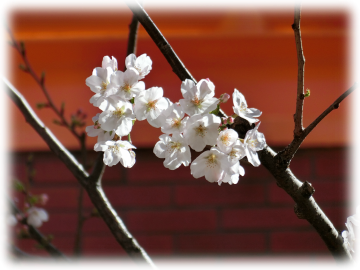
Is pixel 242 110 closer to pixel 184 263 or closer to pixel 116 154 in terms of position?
pixel 116 154

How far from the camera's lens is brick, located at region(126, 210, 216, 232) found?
111 cm

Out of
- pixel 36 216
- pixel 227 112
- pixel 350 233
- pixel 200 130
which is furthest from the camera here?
pixel 227 112

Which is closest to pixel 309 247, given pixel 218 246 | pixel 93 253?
pixel 218 246

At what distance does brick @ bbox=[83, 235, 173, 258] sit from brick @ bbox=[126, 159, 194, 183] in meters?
0.19

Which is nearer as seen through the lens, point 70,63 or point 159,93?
point 159,93

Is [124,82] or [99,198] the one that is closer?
[124,82]

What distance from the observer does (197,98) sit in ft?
1.18

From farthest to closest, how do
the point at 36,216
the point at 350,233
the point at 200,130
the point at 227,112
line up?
the point at 227,112 < the point at 36,216 < the point at 350,233 < the point at 200,130

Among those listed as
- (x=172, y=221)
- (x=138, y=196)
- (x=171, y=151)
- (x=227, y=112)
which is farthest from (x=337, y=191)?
(x=171, y=151)

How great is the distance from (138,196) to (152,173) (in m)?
0.09

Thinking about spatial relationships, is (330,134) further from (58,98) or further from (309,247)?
(58,98)

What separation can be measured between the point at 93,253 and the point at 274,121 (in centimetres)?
73

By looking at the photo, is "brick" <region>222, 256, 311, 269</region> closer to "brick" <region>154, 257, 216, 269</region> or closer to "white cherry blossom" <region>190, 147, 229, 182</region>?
"brick" <region>154, 257, 216, 269</region>

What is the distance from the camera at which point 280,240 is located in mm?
1115
